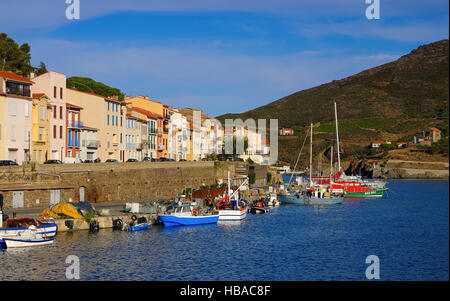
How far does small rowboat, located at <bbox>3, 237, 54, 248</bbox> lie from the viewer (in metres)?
46.7

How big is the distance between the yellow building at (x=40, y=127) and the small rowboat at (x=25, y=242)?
90.2 ft

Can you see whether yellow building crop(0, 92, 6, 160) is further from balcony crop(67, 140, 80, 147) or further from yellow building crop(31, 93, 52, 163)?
balcony crop(67, 140, 80, 147)

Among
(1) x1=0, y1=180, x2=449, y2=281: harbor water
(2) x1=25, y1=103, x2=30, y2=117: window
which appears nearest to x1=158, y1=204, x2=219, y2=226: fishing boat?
(1) x1=0, y1=180, x2=449, y2=281: harbor water

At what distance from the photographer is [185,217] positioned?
62.8m

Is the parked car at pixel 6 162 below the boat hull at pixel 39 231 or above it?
above

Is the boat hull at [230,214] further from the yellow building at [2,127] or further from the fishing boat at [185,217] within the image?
the yellow building at [2,127]

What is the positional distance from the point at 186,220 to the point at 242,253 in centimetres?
1541

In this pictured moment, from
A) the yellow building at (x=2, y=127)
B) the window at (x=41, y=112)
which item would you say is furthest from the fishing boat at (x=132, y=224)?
the window at (x=41, y=112)

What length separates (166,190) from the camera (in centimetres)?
8462

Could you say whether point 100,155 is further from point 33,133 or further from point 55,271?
point 55,271

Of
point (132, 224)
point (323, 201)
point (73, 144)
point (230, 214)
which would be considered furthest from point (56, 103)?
point (323, 201)

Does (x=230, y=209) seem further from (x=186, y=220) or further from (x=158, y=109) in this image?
(x=158, y=109)

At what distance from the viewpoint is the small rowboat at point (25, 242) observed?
46719 mm
